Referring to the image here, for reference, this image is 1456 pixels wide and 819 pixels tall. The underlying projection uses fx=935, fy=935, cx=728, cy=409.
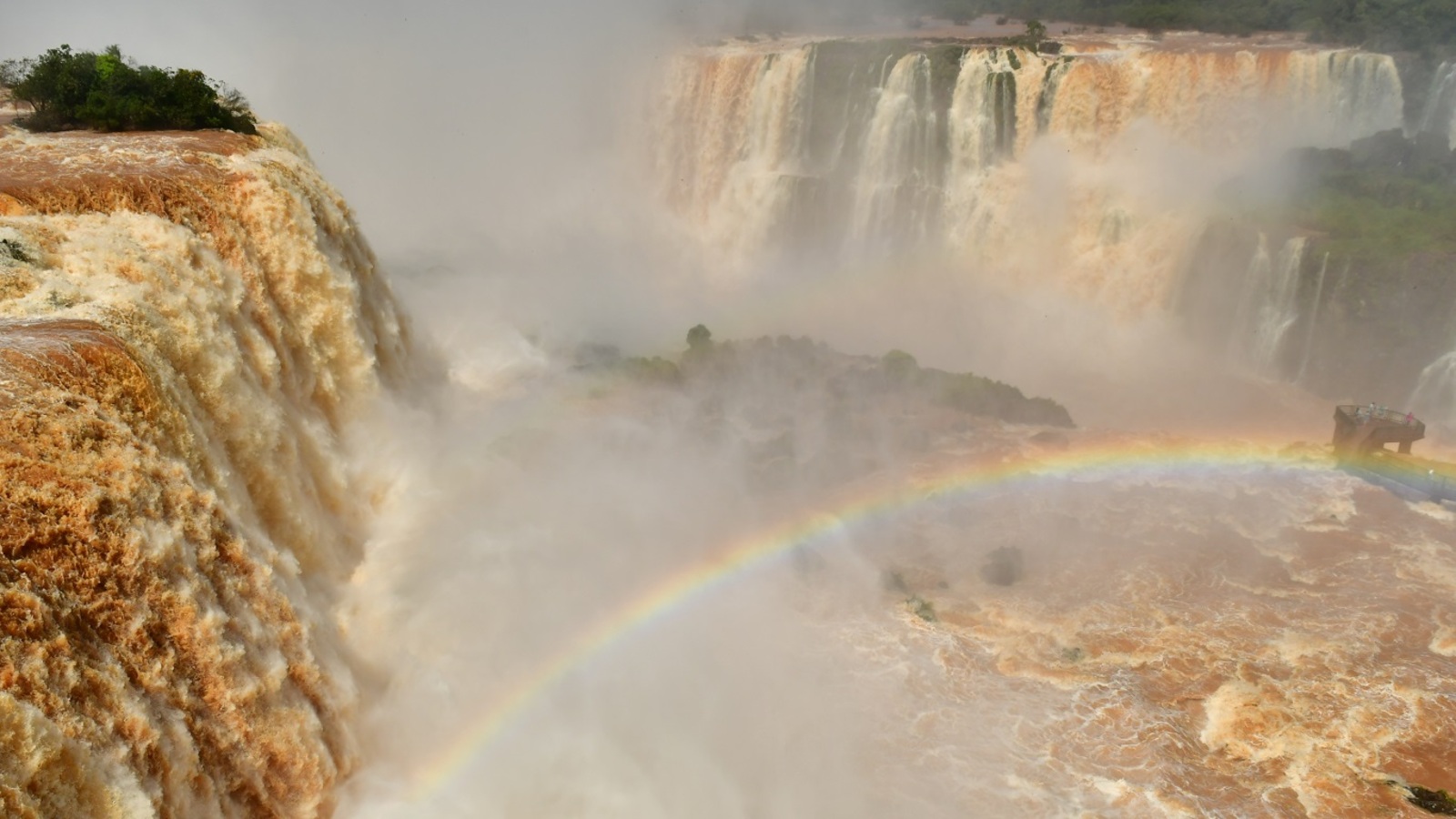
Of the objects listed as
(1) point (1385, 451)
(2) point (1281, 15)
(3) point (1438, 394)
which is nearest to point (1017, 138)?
(3) point (1438, 394)

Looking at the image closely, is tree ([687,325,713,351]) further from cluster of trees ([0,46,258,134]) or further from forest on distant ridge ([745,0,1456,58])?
forest on distant ridge ([745,0,1456,58])

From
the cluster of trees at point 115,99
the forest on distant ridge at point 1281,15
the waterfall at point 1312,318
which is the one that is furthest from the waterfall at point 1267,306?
the cluster of trees at point 115,99

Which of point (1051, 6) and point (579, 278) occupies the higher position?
point (1051, 6)

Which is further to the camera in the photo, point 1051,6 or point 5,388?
point 1051,6

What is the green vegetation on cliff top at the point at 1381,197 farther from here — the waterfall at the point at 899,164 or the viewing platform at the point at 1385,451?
the waterfall at the point at 899,164

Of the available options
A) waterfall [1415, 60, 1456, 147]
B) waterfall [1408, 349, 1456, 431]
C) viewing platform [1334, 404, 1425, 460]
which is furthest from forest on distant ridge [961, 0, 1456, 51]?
viewing platform [1334, 404, 1425, 460]

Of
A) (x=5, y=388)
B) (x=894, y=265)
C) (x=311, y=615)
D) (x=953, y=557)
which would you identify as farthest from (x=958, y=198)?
(x=5, y=388)

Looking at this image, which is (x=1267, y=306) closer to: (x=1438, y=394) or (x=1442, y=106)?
(x=1438, y=394)

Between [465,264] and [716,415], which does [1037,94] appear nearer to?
[716,415]
